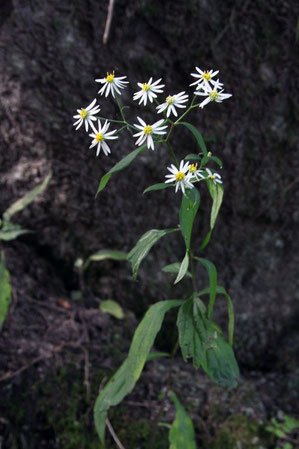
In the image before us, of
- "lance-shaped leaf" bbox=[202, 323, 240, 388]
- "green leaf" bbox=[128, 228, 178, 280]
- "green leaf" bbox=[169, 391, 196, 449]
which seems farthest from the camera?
"green leaf" bbox=[169, 391, 196, 449]

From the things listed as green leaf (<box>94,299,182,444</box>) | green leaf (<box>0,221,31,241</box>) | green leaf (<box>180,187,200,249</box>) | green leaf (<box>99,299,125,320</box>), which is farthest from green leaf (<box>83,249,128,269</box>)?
green leaf (<box>180,187,200,249</box>)

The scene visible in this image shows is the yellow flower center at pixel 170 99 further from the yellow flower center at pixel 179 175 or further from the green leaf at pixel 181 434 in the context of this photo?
the green leaf at pixel 181 434

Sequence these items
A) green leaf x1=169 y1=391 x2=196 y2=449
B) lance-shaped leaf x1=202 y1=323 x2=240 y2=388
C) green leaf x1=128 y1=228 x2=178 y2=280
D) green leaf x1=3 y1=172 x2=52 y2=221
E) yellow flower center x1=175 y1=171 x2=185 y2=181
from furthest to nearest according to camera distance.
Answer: green leaf x1=3 y1=172 x2=52 y2=221
green leaf x1=169 y1=391 x2=196 y2=449
lance-shaped leaf x1=202 y1=323 x2=240 y2=388
green leaf x1=128 y1=228 x2=178 y2=280
yellow flower center x1=175 y1=171 x2=185 y2=181

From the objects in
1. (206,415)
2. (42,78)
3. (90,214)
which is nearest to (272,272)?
(206,415)

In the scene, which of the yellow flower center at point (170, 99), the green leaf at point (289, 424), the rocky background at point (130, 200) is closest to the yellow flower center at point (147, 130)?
the yellow flower center at point (170, 99)

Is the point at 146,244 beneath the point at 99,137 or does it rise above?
beneath

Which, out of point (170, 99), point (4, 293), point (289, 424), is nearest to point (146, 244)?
point (170, 99)

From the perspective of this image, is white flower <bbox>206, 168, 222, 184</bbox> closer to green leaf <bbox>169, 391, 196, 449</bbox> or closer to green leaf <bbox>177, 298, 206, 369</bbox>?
green leaf <bbox>177, 298, 206, 369</bbox>

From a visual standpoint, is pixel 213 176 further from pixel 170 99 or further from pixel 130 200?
pixel 130 200
